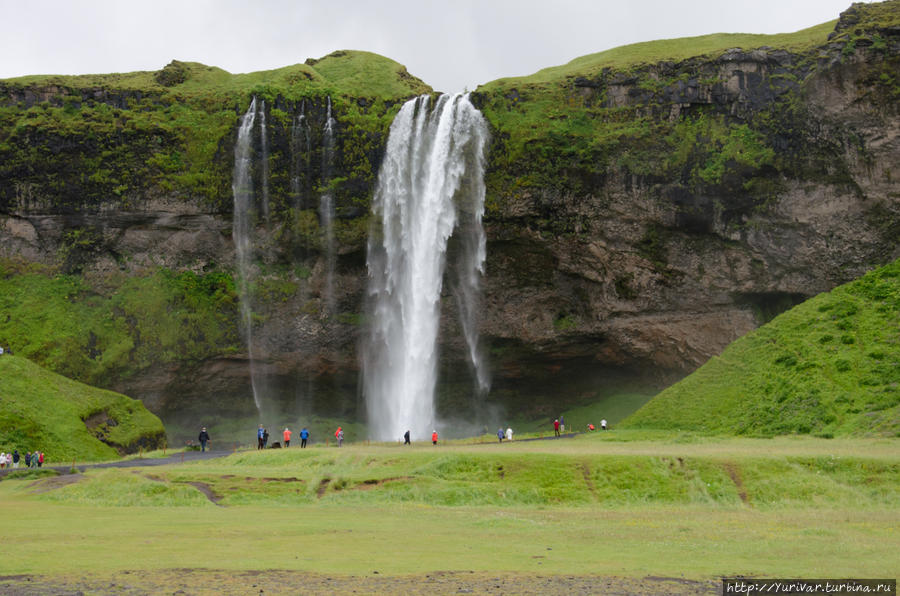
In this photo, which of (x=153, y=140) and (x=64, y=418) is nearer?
(x=64, y=418)

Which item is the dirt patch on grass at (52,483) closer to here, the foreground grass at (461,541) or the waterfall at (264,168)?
the foreground grass at (461,541)

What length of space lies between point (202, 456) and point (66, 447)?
1133cm

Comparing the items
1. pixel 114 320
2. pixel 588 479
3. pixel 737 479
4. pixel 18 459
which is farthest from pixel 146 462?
pixel 114 320

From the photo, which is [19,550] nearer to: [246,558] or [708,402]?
[246,558]

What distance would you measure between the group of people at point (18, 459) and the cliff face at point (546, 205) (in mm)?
18588

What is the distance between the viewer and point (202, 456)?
3869 centimetres

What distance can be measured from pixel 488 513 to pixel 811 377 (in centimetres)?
2415

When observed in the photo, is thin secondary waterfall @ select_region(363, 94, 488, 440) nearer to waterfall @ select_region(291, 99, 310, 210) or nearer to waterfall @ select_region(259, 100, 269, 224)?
waterfall @ select_region(291, 99, 310, 210)

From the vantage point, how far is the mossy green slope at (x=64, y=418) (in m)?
44.2

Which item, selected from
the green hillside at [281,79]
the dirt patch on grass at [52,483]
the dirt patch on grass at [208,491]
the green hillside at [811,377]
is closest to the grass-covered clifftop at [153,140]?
the green hillside at [281,79]

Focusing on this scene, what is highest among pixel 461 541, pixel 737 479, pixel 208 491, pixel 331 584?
pixel 331 584

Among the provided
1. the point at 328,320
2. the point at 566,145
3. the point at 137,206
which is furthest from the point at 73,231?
the point at 566,145

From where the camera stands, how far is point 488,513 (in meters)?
22.3

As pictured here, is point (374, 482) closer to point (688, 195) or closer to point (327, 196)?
point (327, 196)
